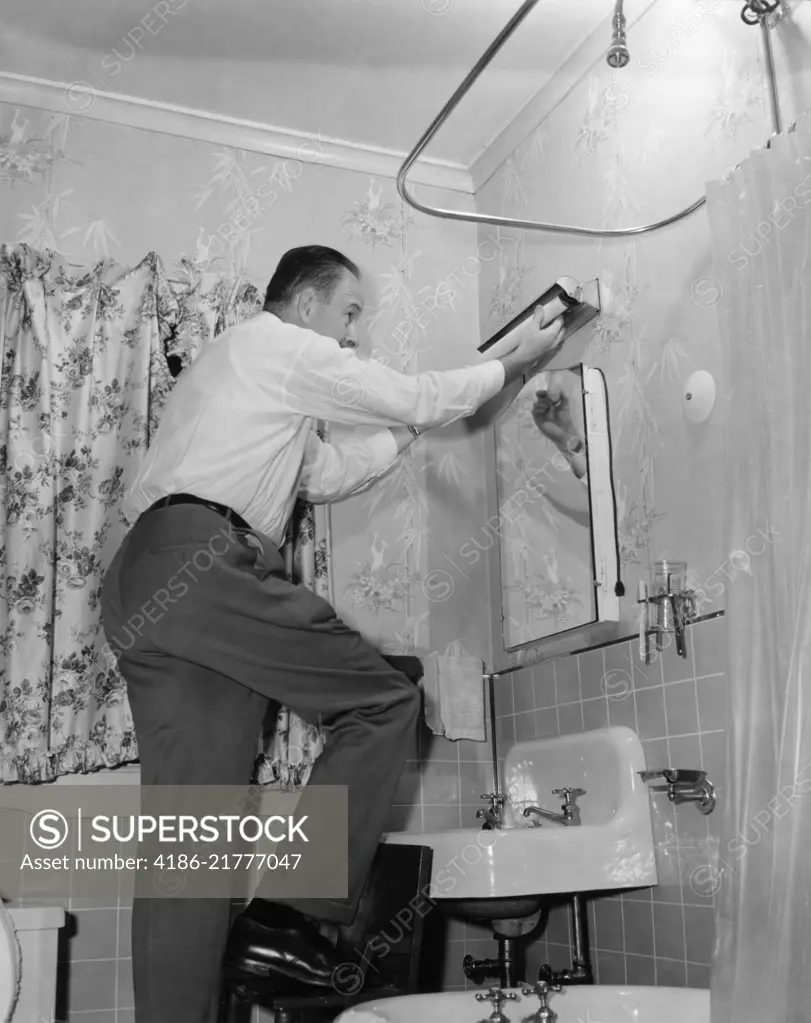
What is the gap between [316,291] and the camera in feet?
7.44

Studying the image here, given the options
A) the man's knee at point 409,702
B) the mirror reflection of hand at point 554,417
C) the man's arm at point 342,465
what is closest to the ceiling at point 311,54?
the mirror reflection of hand at point 554,417

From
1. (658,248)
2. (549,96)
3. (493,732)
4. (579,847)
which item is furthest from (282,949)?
(549,96)

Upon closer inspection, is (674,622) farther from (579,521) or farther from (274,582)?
(274,582)

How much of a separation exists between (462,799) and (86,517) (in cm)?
114

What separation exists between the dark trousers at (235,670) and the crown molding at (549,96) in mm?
1475

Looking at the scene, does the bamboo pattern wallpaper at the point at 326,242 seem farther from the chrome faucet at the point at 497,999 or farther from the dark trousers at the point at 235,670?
the chrome faucet at the point at 497,999

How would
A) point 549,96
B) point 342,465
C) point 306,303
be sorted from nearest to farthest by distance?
point 306,303 → point 342,465 → point 549,96

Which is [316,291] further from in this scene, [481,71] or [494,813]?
[494,813]

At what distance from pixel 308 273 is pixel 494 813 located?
1256 millimetres

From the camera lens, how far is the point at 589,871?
1954mm

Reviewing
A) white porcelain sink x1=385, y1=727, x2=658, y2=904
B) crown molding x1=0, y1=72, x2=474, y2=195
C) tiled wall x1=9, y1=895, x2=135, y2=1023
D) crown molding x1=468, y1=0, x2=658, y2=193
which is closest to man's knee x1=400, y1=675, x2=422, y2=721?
white porcelain sink x1=385, y1=727, x2=658, y2=904

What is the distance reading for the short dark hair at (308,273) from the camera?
2.27 metres

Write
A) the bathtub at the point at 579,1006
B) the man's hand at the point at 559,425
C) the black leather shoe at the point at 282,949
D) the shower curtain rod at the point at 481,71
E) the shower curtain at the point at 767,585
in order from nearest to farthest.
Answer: the shower curtain at the point at 767,585
the bathtub at the point at 579,1006
the black leather shoe at the point at 282,949
the shower curtain rod at the point at 481,71
the man's hand at the point at 559,425

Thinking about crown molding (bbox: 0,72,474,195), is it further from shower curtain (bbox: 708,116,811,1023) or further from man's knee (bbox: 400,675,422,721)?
man's knee (bbox: 400,675,422,721)
